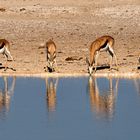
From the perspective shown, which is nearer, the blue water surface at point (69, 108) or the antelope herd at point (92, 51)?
the blue water surface at point (69, 108)

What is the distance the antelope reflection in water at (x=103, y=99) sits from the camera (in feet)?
55.1

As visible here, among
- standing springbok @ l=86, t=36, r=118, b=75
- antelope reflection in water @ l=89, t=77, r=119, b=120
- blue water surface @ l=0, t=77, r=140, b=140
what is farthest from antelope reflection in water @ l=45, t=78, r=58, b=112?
standing springbok @ l=86, t=36, r=118, b=75

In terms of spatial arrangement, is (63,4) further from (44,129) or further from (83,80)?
(44,129)

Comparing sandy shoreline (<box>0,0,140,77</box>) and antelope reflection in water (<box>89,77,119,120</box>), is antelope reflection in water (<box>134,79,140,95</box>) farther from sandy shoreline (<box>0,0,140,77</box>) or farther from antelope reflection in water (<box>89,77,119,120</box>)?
sandy shoreline (<box>0,0,140,77</box>)

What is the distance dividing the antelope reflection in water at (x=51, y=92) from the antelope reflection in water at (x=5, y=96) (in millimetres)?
929

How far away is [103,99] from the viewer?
1855 centimetres

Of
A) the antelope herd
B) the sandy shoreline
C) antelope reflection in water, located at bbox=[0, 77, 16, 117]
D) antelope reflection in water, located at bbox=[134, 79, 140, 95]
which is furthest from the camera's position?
the sandy shoreline

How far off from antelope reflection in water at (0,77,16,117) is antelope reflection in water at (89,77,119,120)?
1.98m

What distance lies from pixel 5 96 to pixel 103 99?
248 centimetres

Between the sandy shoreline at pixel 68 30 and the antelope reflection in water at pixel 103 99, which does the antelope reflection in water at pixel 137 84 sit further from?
the sandy shoreline at pixel 68 30

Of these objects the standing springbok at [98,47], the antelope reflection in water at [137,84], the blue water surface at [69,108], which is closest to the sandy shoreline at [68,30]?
the standing springbok at [98,47]

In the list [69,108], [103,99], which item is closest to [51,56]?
[103,99]

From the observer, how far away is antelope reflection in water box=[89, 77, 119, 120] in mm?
16797

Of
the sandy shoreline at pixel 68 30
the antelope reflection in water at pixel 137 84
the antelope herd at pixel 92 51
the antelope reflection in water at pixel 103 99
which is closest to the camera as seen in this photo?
the antelope reflection in water at pixel 103 99
